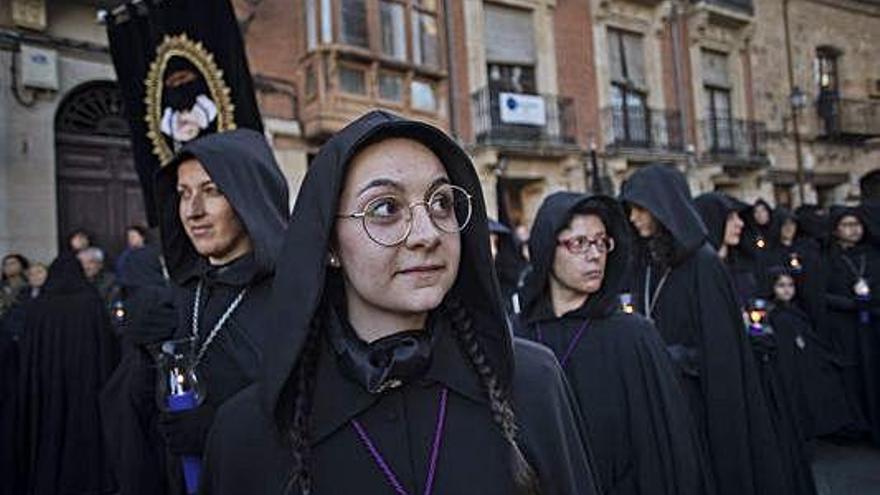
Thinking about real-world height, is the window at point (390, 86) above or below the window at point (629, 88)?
below

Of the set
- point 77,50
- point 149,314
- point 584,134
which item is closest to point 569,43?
point 584,134

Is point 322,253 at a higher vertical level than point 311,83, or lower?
lower

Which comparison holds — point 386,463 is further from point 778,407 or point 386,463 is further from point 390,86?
point 390,86

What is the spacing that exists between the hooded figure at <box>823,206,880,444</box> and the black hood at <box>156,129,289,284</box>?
6.79 m

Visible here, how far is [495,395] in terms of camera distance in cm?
159

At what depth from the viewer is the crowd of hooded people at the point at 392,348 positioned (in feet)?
5.13

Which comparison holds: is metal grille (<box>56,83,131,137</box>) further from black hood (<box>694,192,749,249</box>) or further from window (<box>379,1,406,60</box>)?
black hood (<box>694,192,749,249</box>)

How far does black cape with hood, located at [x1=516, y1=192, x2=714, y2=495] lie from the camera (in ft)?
9.93

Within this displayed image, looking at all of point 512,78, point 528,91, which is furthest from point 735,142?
point 512,78

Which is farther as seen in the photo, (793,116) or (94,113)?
(793,116)

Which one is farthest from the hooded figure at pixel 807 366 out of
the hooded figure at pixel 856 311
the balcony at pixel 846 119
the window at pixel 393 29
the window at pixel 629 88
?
the balcony at pixel 846 119

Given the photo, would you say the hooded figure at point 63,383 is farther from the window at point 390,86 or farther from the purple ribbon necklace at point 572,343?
the window at point 390,86

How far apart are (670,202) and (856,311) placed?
459cm

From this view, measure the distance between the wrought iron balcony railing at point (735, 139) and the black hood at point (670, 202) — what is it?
17.1m
